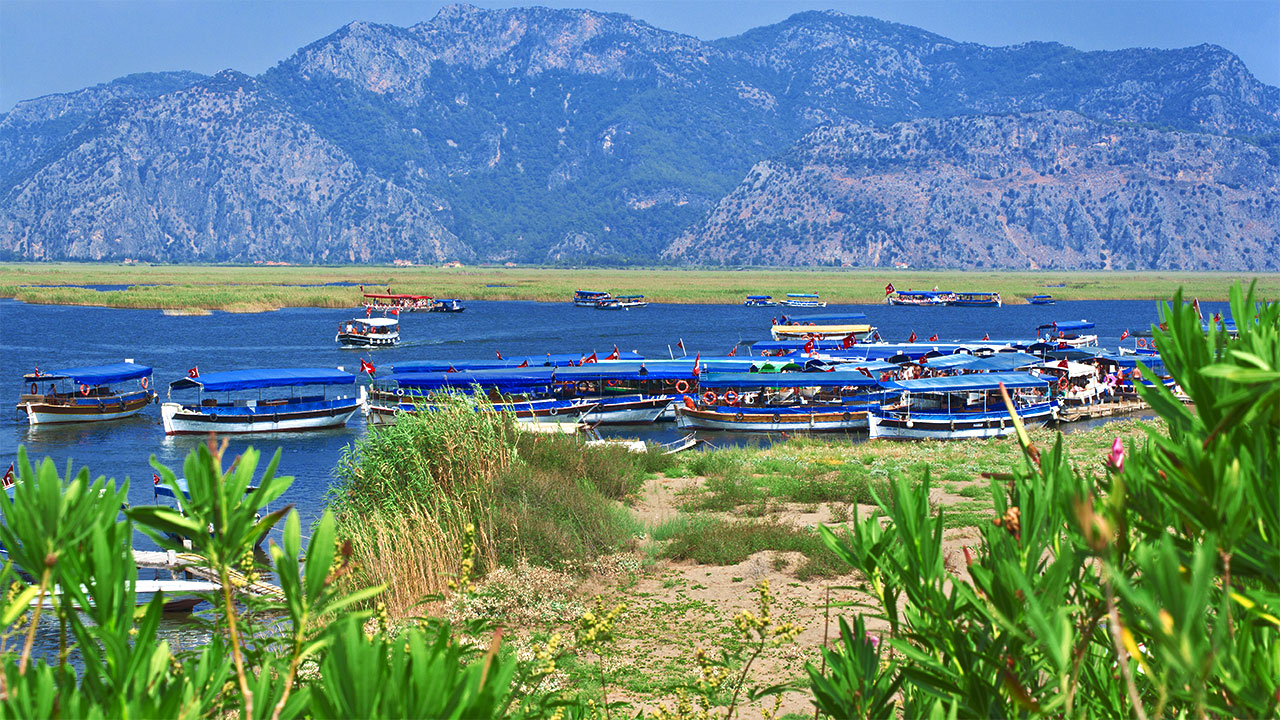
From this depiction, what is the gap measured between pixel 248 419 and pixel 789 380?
1993 cm

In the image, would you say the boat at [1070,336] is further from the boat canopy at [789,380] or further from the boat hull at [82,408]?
the boat hull at [82,408]

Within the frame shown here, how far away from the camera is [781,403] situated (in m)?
39.4

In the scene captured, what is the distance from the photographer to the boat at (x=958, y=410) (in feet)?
116

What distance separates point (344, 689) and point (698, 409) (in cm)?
3687

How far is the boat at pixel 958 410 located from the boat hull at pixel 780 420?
0.98 m

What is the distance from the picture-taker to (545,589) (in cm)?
1277

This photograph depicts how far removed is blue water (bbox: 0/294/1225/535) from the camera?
1348 inches

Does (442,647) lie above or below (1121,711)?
above

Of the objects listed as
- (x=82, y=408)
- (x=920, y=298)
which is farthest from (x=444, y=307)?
(x=82, y=408)

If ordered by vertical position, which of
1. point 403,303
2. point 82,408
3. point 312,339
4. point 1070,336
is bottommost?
point 1070,336

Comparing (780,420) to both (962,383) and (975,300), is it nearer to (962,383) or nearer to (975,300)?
(962,383)

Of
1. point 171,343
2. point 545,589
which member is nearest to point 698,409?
point 545,589

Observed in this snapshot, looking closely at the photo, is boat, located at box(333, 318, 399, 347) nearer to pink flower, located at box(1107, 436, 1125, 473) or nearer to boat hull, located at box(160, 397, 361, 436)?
boat hull, located at box(160, 397, 361, 436)

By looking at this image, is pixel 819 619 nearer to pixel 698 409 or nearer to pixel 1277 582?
pixel 1277 582
